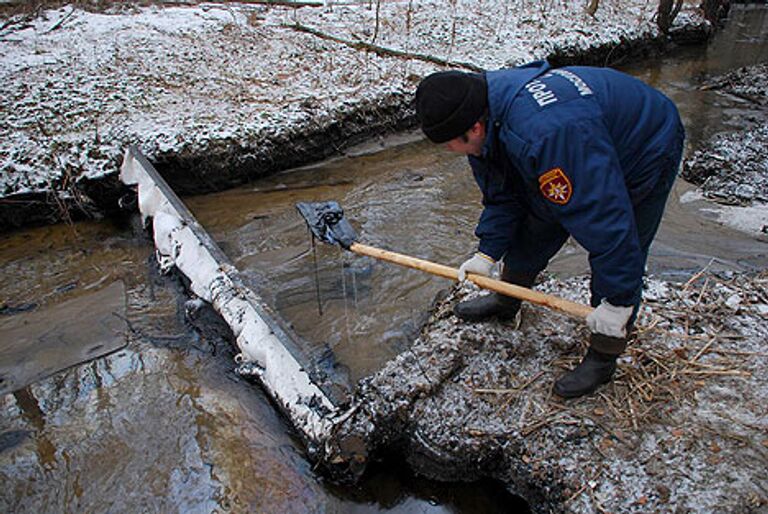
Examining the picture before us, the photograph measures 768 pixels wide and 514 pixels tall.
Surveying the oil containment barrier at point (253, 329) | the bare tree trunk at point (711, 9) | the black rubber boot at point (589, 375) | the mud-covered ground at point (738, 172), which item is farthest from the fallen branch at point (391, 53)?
the bare tree trunk at point (711, 9)

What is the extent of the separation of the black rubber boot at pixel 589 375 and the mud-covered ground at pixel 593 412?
0.22ft

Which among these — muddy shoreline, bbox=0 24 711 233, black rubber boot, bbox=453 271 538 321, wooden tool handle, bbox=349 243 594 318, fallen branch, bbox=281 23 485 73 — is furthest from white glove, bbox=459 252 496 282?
fallen branch, bbox=281 23 485 73

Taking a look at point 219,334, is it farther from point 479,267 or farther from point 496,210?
point 496,210

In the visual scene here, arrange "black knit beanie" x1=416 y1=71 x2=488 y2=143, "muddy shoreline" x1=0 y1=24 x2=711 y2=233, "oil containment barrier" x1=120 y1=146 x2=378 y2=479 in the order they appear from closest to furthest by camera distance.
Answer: "black knit beanie" x1=416 y1=71 x2=488 y2=143 < "oil containment barrier" x1=120 y1=146 x2=378 y2=479 < "muddy shoreline" x1=0 y1=24 x2=711 y2=233

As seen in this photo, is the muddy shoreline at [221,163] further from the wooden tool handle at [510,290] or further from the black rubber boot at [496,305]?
the black rubber boot at [496,305]

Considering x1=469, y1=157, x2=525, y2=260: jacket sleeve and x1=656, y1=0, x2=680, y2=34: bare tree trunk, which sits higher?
x1=469, y1=157, x2=525, y2=260: jacket sleeve

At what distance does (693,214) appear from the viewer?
496 centimetres

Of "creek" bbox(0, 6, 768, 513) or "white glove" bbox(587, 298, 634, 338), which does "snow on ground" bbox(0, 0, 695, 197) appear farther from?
"white glove" bbox(587, 298, 634, 338)

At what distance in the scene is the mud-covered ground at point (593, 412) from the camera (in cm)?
220

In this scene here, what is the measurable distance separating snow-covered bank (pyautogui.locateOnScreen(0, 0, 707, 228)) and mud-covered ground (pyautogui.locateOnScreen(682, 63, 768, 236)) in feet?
10.4

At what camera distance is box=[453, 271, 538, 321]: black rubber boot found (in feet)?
9.70

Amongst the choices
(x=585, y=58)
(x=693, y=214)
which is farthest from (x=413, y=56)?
(x=693, y=214)

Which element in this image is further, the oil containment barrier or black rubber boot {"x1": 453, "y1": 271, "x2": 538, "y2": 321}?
black rubber boot {"x1": 453, "y1": 271, "x2": 538, "y2": 321}

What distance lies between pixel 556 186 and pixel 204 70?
6.16 meters
